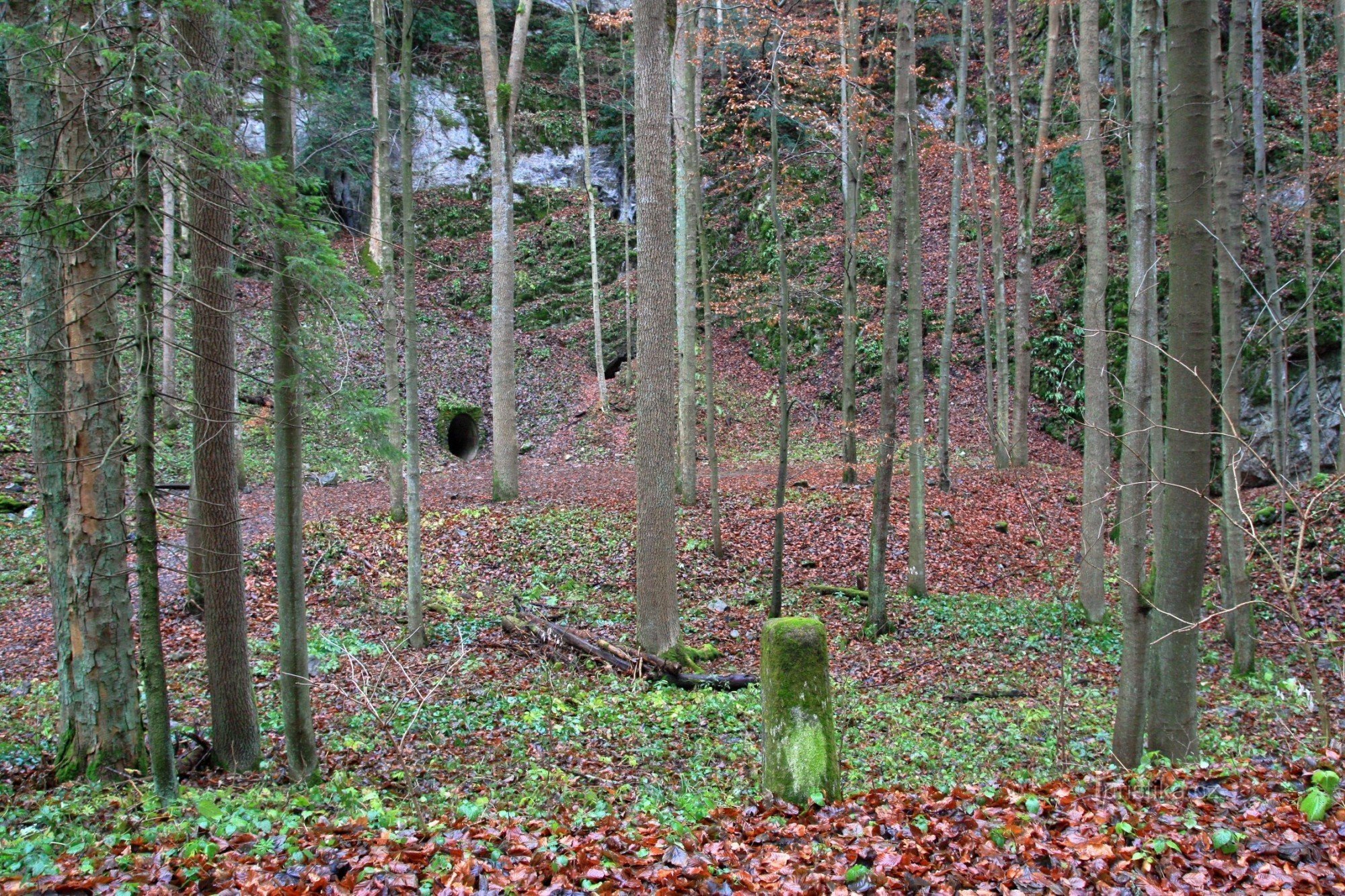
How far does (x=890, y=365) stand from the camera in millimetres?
10602

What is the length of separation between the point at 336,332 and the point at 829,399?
56.5 feet

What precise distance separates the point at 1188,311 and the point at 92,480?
294 inches

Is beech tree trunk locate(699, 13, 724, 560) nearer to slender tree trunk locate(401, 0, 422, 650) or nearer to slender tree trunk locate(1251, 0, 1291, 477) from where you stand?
slender tree trunk locate(401, 0, 422, 650)

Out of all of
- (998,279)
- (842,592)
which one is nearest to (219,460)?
(842,592)

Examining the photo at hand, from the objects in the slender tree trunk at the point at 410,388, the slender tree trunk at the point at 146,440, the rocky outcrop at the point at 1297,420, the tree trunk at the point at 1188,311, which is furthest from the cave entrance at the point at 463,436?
the tree trunk at the point at 1188,311

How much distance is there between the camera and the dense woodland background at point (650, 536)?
3.91m

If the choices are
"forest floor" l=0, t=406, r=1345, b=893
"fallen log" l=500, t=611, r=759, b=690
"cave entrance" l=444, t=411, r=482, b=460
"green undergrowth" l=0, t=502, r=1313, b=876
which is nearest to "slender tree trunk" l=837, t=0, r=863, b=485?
"forest floor" l=0, t=406, r=1345, b=893

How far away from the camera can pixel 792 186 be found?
74.5 feet

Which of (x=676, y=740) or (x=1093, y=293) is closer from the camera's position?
(x=676, y=740)

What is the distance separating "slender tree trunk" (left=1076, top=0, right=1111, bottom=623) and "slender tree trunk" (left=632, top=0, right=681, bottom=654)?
4.80m

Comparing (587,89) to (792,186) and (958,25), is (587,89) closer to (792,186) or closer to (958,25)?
(792,186)

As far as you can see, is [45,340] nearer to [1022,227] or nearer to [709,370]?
[709,370]

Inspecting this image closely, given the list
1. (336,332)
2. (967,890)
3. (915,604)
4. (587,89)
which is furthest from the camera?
(587,89)

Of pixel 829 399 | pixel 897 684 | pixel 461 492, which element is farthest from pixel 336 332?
pixel 829 399
